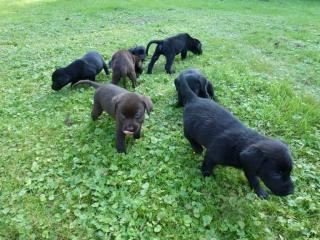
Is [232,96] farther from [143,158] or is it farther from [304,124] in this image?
[143,158]

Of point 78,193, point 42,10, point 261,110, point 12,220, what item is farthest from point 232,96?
point 42,10

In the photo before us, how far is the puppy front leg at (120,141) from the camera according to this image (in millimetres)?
5363

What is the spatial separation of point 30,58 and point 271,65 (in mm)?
7168

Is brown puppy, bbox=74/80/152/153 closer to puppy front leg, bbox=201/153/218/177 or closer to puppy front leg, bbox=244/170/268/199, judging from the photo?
puppy front leg, bbox=201/153/218/177

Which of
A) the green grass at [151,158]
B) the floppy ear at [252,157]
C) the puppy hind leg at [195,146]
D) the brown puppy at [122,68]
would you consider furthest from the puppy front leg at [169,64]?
the floppy ear at [252,157]

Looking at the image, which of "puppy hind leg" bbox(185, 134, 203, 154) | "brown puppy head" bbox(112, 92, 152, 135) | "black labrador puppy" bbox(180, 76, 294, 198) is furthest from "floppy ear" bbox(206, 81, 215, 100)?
"brown puppy head" bbox(112, 92, 152, 135)

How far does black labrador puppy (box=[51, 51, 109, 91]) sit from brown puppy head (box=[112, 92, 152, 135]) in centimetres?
302

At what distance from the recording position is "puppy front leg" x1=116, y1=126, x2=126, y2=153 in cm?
536

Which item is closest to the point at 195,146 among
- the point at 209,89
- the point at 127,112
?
the point at 127,112

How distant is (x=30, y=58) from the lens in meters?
10.6

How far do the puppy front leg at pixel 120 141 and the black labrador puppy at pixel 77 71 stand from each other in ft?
10.1

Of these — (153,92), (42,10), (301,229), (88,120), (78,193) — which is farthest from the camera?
(42,10)

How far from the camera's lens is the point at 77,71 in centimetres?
812

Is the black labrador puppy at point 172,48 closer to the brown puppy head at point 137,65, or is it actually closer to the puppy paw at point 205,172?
the brown puppy head at point 137,65
